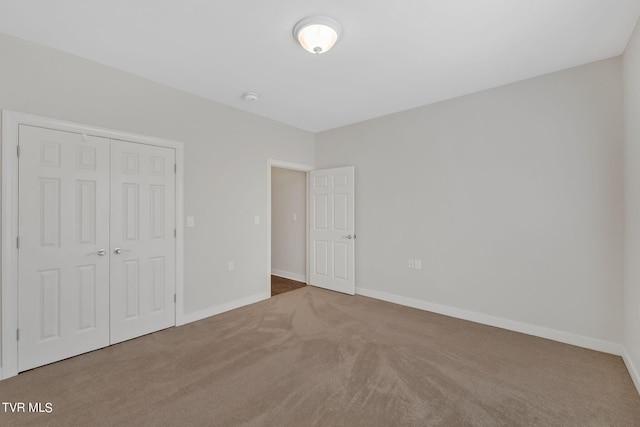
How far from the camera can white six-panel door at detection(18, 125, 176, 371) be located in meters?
2.32

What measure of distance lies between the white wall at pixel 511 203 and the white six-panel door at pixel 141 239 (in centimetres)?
278

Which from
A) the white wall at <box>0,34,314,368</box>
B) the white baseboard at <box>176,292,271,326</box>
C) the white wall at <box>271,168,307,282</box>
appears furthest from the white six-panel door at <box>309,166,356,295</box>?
the white baseboard at <box>176,292,271,326</box>

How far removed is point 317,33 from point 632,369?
3637 millimetres

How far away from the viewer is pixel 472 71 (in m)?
2.83

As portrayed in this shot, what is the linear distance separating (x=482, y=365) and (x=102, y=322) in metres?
3.53

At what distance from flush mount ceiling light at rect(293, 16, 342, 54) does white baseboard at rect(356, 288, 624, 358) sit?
3286 mm

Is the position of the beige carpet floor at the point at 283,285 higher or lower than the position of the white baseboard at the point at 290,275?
lower

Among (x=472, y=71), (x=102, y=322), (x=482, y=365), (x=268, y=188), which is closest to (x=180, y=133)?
(x=268, y=188)

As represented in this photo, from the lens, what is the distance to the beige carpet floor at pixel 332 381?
1773 millimetres

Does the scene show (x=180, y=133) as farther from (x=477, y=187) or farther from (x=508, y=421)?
(x=508, y=421)

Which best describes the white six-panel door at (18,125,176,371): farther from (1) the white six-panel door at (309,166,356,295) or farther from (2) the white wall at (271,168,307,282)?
(2) the white wall at (271,168,307,282)

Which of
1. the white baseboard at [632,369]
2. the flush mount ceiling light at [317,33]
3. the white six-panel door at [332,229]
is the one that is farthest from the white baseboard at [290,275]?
the white baseboard at [632,369]

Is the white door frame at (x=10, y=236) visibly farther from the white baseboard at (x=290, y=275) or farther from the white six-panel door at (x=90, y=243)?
the white baseboard at (x=290, y=275)

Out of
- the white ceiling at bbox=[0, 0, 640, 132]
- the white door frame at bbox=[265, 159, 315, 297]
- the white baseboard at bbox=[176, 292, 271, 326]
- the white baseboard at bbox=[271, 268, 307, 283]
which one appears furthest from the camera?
the white baseboard at bbox=[271, 268, 307, 283]
